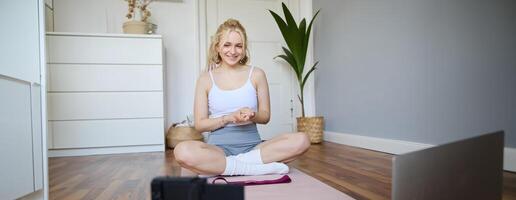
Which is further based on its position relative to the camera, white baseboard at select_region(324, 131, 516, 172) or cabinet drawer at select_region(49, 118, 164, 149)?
cabinet drawer at select_region(49, 118, 164, 149)

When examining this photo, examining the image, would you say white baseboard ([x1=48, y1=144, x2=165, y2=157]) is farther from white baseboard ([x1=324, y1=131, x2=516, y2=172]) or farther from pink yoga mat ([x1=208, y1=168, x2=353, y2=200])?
pink yoga mat ([x1=208, y1=168, x2=353, y2=200])

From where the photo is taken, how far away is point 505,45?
158cm

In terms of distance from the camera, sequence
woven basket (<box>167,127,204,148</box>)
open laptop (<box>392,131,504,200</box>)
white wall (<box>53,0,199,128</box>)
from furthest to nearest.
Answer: white wall (<box>53,0,199,128</box>)
woven basket (<box>167,127,204,148</box>)
open laptop (<box>392,131,504,200</box>)

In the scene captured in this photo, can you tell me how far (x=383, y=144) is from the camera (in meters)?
2.46

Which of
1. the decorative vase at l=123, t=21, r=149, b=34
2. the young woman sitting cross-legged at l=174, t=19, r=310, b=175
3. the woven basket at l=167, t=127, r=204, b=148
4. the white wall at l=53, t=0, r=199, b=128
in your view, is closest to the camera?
the young woman sitting cross-legged at l=174, t=19, r=310, b=175

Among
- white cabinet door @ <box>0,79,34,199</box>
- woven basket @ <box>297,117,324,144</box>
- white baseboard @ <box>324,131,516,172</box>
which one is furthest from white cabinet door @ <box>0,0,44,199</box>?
woven basket @ <box>297,117,324,144</box>

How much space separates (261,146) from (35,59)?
3.34 feet

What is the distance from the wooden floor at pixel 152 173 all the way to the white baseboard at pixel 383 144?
7 centimetres

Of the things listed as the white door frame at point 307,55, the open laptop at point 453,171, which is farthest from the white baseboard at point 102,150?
the open laptop at point 453,171

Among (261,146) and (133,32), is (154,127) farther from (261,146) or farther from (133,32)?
(261,146)

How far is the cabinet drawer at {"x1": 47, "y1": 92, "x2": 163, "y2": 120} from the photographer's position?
274 centimetres

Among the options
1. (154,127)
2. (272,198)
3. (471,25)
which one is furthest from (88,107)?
(471,25)

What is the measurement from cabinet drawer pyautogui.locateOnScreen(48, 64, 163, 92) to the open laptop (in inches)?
103

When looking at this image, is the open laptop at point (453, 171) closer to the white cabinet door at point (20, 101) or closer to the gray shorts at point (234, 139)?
the gray shorts at point (234, 139)
